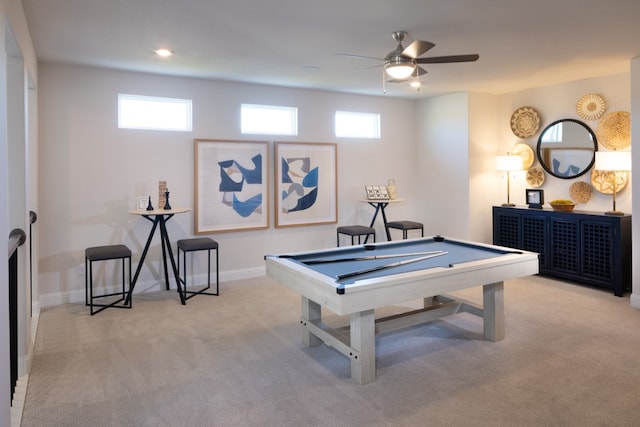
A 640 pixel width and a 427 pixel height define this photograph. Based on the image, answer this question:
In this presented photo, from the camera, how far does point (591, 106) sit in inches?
207

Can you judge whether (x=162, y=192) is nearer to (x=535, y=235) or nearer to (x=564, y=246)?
(x=535, y=235)

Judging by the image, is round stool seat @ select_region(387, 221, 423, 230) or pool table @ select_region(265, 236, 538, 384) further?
round stool seat @ select_region(387, 221, 423, 230)

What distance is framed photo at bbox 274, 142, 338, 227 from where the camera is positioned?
577 centimetres

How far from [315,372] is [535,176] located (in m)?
4.53

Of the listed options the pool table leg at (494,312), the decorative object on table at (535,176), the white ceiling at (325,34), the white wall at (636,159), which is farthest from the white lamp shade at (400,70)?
the decorative object on table at (535,176)

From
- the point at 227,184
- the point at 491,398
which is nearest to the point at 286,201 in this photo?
the point at 227,184

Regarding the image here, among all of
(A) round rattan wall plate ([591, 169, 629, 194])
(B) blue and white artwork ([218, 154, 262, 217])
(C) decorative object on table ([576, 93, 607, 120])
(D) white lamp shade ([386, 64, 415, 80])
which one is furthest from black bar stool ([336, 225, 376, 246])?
(C) decorative object on table ([576, 93, 607, 120])

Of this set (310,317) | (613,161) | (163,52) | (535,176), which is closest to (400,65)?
(310,317)

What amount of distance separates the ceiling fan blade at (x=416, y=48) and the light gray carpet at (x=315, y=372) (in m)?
2.20

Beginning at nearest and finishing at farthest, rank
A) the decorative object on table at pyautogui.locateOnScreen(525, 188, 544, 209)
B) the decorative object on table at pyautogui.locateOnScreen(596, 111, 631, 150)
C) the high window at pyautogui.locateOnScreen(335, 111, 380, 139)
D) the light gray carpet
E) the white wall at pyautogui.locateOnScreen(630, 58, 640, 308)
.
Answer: the light gray carpet, the white wall at pyautogui.locateOnScreen(630, 58, 640, 308), the decorative object on table at pyautogui.locateOnScreen(596, 111, 631, 150), the decorative object on table at pyautogui.locateOnScreen(525, 188, 544, 209), the high window at pyautogui.locateOnScreen(335, 111, 380, 139)

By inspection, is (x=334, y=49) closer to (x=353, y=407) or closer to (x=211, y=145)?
(x=211, y=145)

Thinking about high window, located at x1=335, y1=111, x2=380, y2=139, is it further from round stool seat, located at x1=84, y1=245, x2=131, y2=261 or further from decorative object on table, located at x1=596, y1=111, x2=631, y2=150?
round stool seat, located at x1=84, y1=245, x2=131, y2=261

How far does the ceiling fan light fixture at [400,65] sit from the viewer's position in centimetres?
325

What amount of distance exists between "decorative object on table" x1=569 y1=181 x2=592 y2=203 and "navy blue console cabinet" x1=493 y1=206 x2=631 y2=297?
1.38 feet
